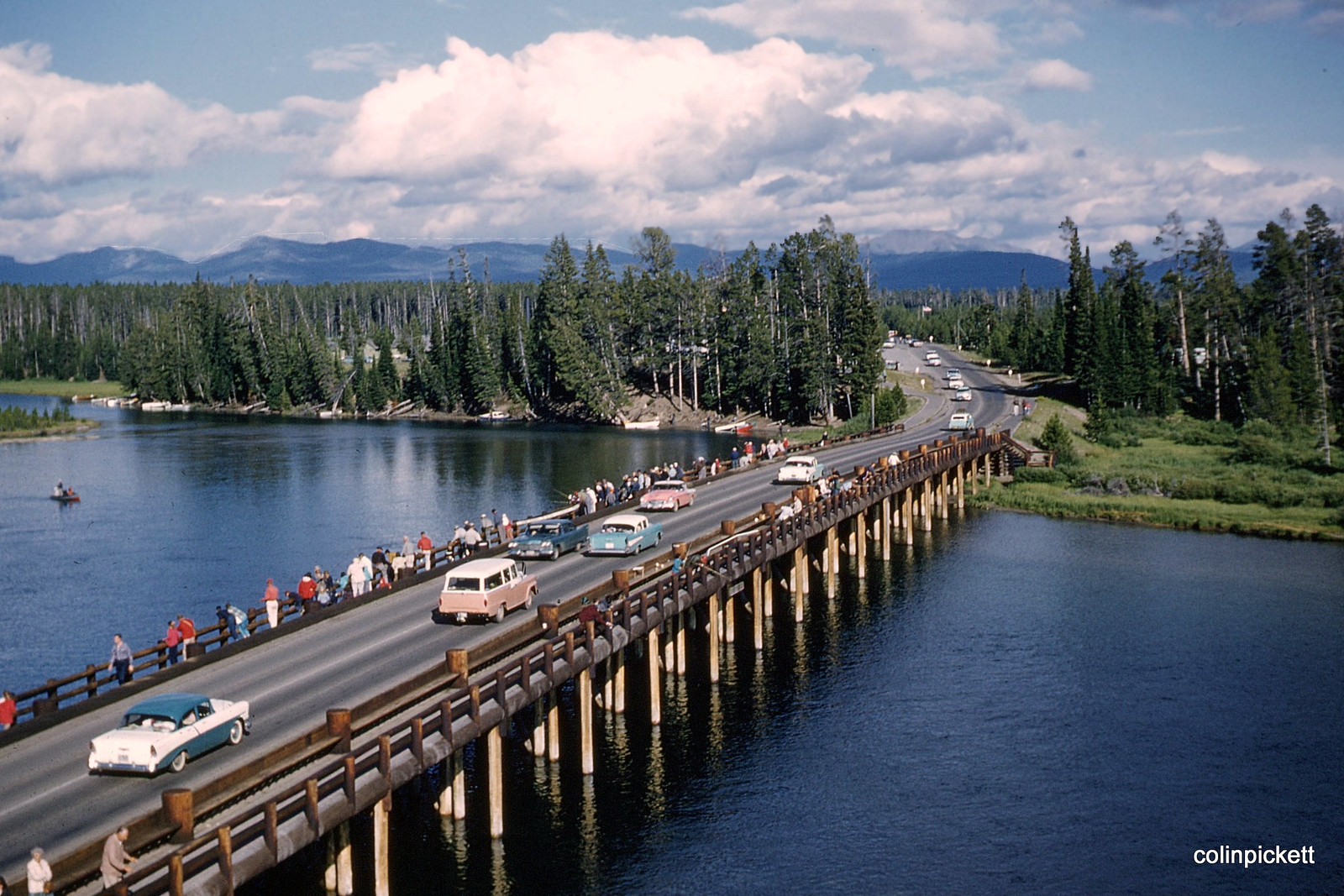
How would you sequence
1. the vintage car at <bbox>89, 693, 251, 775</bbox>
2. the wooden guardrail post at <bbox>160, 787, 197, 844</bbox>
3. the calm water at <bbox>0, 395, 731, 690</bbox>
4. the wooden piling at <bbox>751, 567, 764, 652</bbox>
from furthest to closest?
the calm water at <bbox>0, 395, 731, 690</bbox>
the wooden piling at <bbox>751, 567, 764, 652</bbox>
the vintage car at <bbox>89, 693, 251, 775</bbox>
the wooden guardrail post at <bbox>160, 787, 197, 844</bbox>

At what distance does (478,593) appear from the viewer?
A: 3772cm

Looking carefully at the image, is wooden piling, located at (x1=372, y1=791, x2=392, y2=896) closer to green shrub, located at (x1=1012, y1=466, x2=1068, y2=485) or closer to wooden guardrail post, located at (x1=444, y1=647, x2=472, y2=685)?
wooden guardrail post, located at (x1=444, y1=647, x2=472, y2=685)

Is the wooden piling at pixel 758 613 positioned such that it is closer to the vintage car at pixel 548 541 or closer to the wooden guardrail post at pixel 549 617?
the vintage car at pixel 548 541

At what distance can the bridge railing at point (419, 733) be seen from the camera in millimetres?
21047

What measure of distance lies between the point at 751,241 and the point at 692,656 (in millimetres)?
113324

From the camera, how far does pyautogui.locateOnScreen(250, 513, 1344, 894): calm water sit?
30031 millimetres

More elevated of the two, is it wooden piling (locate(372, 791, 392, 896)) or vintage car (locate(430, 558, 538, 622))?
vintage car (locate(430, 558, 538, 622))

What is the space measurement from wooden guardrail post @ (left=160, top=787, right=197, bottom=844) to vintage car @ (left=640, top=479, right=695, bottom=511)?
41.0 meters

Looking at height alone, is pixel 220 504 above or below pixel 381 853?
above

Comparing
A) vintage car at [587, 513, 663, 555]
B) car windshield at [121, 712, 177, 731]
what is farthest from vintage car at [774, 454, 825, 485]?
car windshield at [121, 712, 177, 731]

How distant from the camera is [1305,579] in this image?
62.3 meters

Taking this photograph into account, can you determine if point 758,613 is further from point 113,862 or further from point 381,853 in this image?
point 113,862

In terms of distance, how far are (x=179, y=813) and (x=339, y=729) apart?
4954 millimetres

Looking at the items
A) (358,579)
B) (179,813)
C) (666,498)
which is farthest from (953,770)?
(666,498)
